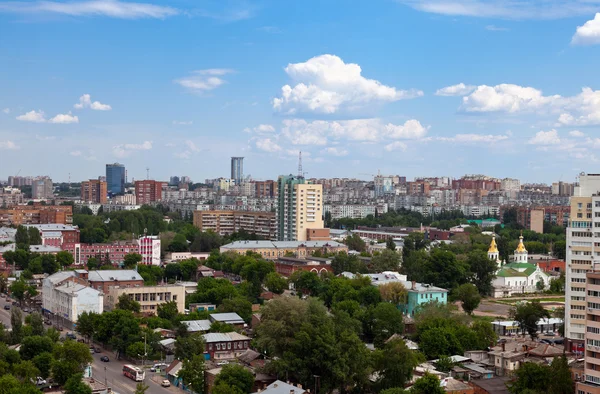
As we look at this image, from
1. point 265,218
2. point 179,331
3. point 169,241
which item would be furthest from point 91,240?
point 179,331

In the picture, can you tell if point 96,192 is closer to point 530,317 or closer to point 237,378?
point 530,317

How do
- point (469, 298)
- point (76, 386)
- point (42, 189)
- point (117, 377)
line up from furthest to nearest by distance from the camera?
point (42, 189)
point (469, 298)
point (117, 377)
point (76, 386)

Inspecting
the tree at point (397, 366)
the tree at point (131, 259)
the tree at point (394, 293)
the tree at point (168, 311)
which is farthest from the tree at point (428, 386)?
the tree at point (131, 259)

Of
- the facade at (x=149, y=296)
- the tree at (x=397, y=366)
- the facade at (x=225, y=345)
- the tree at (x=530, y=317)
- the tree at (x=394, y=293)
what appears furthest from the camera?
the tree at (x=394, y=293)

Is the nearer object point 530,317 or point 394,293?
point 530,317

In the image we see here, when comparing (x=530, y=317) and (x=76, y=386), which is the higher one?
(x=530, y=317)

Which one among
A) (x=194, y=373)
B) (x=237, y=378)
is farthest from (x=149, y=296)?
(x=237, y=378)

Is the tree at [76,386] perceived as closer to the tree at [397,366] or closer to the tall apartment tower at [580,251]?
the tree at [397,366]

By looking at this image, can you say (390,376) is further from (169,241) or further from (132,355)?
(169,241)
